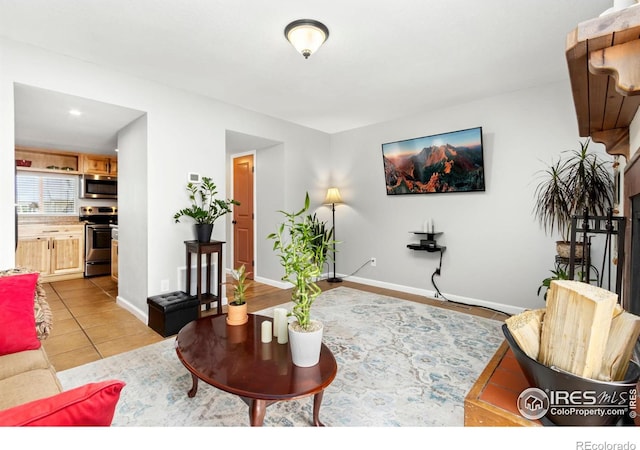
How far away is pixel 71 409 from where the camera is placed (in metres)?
0.57

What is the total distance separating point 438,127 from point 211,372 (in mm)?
3794

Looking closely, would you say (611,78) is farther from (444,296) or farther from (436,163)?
(444,296)

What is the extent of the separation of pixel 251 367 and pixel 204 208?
96.6 inches

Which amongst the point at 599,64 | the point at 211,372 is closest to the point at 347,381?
the point at 211,372

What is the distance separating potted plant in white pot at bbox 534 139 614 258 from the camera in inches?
108

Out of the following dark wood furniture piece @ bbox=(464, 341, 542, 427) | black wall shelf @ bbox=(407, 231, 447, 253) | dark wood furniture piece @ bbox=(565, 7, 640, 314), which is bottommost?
dark wood furniture piece @ bbox=(464, 341, 542, 427)

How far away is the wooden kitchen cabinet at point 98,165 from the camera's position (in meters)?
5.34

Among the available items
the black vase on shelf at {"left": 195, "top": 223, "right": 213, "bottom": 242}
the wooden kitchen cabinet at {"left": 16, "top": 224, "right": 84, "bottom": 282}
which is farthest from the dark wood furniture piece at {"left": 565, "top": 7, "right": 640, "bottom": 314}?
the wooden kitchen cabinet at {"left": 16, "top": 224, "right": 84, "bottom": 282}

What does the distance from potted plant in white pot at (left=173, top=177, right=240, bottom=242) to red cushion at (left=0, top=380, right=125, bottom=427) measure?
2819 millimetres

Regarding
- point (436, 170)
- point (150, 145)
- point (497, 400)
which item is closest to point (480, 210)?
point (436, 170)

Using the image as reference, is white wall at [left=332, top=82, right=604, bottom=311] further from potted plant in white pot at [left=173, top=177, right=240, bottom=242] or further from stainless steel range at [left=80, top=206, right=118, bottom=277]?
stainless steel range at [left=80, top=206, right=118, bottom=277]

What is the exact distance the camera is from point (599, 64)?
66cm

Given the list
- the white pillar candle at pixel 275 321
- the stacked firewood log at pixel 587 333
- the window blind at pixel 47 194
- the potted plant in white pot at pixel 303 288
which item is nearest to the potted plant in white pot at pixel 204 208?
the white pillar candle at pixel 275 321

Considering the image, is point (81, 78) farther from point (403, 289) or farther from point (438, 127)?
point (403, 289)
